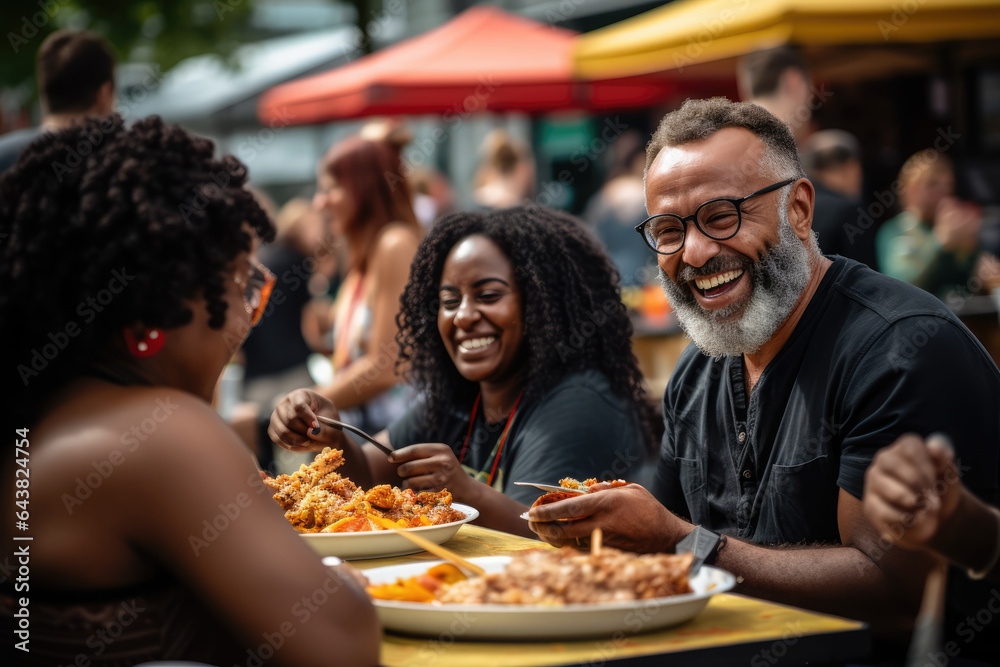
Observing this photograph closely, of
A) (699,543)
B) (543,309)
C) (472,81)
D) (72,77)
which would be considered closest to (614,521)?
(699,543)

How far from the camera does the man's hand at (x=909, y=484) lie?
168cm

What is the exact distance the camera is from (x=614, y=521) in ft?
7.45

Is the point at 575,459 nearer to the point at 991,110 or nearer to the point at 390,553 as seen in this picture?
the point at 390,553

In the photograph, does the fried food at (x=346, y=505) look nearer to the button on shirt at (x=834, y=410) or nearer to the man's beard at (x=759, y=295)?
the button on shirt at (x=834, y=410)

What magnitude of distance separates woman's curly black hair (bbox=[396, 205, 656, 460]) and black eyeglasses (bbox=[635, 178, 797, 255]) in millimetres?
813

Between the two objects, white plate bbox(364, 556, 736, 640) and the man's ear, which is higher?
the man's ear

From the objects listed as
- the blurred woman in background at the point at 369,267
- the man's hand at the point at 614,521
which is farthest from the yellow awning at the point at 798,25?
the man's hand at the point at 614,521

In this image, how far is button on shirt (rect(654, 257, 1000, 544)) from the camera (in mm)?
2381

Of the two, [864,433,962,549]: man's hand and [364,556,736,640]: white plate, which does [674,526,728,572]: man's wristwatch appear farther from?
[864,433,962,549]: man's hand

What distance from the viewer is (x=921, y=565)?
2.31m

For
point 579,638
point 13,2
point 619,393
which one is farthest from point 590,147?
point 579,638

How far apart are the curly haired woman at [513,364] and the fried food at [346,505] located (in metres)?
0.47

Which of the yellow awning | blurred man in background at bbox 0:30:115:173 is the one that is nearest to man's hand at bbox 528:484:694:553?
blurred man in background at bbox 0:30:115:173

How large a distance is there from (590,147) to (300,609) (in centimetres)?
1302
